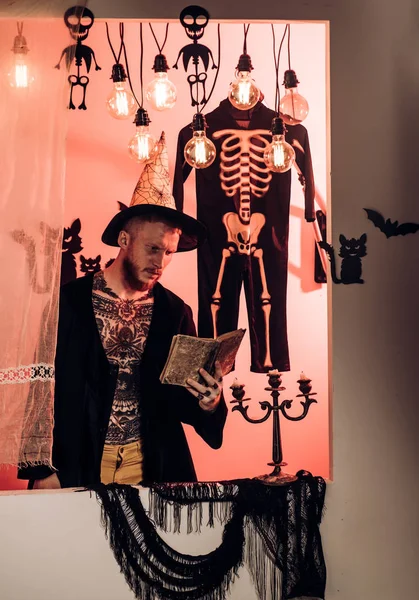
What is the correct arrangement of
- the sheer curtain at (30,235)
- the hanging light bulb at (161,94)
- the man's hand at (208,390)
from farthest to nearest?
the man's hand at (208,390) < the hanging light bulb at (161,94) < the sheer curtain at (30,235)

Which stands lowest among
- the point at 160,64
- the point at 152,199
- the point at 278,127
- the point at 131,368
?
the point at 131,368

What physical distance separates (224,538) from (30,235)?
1.30 meters

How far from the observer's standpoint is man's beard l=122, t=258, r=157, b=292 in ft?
8.89

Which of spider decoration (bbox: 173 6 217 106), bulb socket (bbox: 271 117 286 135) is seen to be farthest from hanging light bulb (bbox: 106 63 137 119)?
bulb socket (bbox: 271 117 286 135)

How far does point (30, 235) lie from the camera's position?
251 centimetres

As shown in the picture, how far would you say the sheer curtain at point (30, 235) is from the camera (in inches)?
97.5

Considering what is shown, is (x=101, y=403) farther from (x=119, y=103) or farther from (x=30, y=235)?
(x=119, y=103)

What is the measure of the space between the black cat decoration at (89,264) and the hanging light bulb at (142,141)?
405 mm

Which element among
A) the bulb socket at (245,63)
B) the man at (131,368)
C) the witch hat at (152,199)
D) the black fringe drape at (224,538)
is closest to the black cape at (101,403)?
the man at (131,368)

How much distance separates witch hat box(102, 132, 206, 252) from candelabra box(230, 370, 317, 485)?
0.68 metres

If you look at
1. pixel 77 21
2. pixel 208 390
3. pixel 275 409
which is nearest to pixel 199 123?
pixel 77 21

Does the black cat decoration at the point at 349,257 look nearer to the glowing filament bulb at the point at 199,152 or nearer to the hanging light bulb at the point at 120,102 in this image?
the glowing filament bulb at the point at 199,152

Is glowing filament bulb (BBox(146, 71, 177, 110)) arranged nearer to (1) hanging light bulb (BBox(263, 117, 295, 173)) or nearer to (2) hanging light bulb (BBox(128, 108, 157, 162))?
(2) hanging light bulb (BBox(128, 108, 157, 162))

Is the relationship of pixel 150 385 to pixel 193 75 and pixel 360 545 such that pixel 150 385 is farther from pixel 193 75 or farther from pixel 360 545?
pixel 193 75
